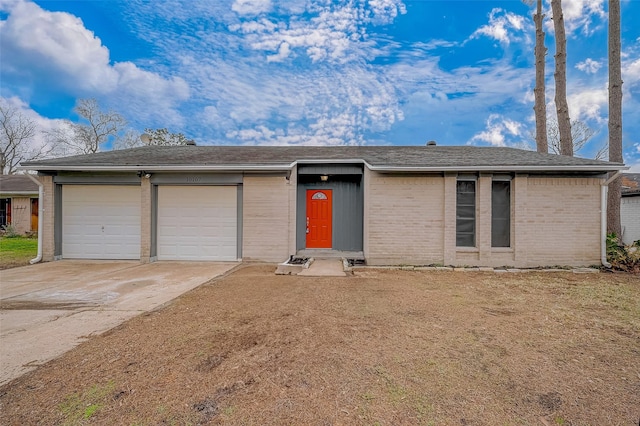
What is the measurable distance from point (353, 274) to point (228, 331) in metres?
4.09

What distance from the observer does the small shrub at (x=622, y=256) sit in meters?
7.79

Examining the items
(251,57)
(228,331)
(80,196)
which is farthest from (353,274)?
(251,57)

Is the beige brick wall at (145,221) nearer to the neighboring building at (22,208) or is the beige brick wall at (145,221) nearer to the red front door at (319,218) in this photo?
the red front door at (319,218)

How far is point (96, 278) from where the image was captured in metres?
6.79

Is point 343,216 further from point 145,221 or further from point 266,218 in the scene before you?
point 145,221

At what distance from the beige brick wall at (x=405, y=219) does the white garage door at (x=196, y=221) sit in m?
4.56

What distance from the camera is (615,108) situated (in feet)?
31.2

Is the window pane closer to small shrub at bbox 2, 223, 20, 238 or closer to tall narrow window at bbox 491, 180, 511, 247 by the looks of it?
tall narrow window at bbox 491, 180, 511, 247

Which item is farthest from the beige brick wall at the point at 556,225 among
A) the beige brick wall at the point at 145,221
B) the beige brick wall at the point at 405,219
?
the beige brick wall at the point at 145,221

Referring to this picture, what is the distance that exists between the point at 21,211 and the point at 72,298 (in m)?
17.3

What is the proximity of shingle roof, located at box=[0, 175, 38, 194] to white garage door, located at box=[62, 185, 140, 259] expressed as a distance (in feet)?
36.3

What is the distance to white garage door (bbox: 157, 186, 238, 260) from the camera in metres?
9.00

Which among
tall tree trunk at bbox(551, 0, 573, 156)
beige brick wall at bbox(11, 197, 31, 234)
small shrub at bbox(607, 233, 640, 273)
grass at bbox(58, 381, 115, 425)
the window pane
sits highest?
tall tree trunk at bbox(551, 0, 573, 156)

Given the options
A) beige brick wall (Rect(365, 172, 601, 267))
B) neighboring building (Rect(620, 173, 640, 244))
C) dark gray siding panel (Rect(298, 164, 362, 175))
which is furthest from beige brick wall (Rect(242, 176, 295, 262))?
neighboring building (Rect(620, 173, 640, 244))
